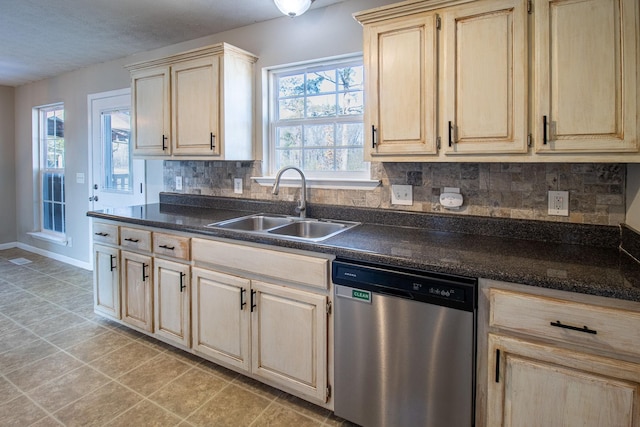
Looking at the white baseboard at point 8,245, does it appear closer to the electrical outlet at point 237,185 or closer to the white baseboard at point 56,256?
the white baseboard at point 56,256

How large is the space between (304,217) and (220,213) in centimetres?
70

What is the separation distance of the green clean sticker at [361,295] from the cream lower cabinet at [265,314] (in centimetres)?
15

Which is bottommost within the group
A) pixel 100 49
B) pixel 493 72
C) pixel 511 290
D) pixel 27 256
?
pixel 27 256

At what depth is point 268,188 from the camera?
2691mm

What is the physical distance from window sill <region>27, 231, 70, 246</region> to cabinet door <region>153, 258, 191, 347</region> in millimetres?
2959

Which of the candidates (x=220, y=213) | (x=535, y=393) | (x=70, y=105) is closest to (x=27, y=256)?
(x=70, y=105)

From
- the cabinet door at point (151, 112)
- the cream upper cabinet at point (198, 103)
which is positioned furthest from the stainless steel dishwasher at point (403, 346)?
the cabinet door at point (151, 112)

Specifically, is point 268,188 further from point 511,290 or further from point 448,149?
point 511,290

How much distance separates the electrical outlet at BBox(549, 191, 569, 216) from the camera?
174cm

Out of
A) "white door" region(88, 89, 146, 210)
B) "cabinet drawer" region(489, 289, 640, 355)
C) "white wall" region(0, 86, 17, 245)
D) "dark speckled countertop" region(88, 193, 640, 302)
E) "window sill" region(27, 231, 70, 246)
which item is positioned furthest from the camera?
"white wall" region(0, 86, 17, 245)

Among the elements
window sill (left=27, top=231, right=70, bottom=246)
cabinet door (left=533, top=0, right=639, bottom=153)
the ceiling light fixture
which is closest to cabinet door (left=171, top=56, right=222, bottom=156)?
the ceiling light fixture

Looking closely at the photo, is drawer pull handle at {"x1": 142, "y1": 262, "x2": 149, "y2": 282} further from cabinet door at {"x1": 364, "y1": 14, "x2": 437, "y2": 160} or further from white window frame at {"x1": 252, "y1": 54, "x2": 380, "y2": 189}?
cabinet door at {"x1": 364, "y1": 14, "x2": 437, "y2": 160}

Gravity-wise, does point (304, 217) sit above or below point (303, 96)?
below

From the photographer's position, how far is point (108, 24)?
277 centimetres
